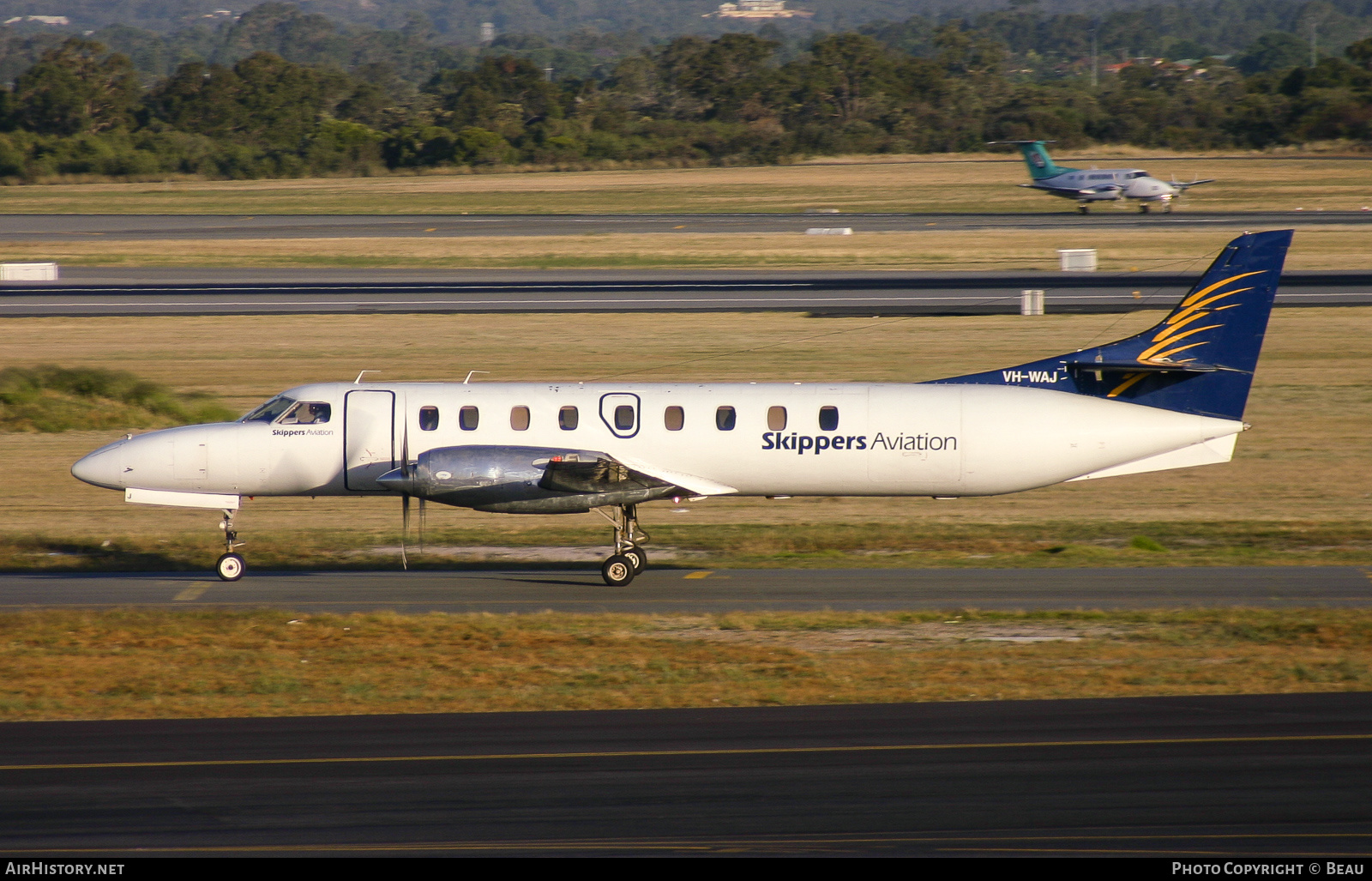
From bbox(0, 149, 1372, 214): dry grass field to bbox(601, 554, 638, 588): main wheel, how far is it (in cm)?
6739

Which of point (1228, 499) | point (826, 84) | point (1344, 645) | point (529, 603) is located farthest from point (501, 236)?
point (826, 84)

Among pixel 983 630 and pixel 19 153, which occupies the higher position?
pixel 19 153

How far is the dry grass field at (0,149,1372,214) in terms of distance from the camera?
89625 mm

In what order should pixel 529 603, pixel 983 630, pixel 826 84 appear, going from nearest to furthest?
pixel 983 630 < pixel 529 603 < pixel 826 84

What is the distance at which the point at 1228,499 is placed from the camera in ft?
95.7

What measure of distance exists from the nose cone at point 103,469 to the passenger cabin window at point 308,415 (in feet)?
8.22

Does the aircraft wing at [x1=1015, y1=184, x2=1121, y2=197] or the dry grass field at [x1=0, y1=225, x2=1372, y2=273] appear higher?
the aircraft wing at [x1=1015, y1=184, x2=1121, y2=197]

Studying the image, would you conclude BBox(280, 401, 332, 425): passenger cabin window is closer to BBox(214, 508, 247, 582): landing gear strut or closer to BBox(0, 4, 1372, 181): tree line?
BBox(214, 508, 247, 582): landing gear strut

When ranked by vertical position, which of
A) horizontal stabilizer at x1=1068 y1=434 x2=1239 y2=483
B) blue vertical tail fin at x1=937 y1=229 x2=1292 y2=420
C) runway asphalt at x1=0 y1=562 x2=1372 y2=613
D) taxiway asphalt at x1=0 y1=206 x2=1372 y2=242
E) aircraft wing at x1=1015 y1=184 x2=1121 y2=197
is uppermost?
aircraft wing at x1=1015 y1=184 x2=1121 y2=197

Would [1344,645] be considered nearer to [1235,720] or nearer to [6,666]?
[1235,720]

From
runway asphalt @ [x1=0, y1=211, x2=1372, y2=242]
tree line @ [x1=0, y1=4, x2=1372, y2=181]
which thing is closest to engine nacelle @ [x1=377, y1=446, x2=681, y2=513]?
runway asphalt @ [x1=0, y1=211, x2=1372, y2=242]

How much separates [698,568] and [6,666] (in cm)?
1050

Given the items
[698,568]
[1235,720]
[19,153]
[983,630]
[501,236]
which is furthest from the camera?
[19,153]

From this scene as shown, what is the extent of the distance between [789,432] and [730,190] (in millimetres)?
80739
